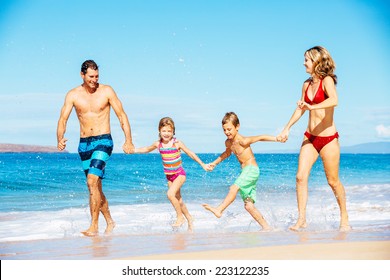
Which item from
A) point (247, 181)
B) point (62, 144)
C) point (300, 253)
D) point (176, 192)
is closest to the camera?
point (300, 253)

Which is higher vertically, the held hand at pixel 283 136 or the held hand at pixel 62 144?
the held hand at pixel 62 144

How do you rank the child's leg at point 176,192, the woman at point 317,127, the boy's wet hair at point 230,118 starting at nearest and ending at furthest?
the woman at point 317,127, the boy's wet hair at point 230,118, the child's leg at point 176,192

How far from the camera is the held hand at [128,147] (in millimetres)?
6727

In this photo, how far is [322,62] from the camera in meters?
6.43

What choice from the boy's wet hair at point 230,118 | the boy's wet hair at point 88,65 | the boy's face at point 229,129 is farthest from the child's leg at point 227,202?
the boy's wet hair at point 88,65

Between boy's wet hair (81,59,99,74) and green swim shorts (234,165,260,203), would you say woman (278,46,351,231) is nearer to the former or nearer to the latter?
green swim shorts (234,165,260,203)

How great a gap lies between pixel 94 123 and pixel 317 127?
2.30 m

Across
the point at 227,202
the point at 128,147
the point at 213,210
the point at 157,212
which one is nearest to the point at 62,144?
the point at 128,147

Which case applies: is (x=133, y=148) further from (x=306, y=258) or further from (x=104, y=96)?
(x=306, y=258)

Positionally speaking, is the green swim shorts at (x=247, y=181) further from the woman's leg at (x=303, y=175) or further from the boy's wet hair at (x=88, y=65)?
the boy's wet hair at (x=88, y=65)

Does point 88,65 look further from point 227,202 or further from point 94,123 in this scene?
point 227,202

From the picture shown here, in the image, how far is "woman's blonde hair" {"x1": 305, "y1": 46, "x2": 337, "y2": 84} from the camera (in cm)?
641

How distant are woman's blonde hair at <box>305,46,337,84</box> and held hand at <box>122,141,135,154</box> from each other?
6.62ft
